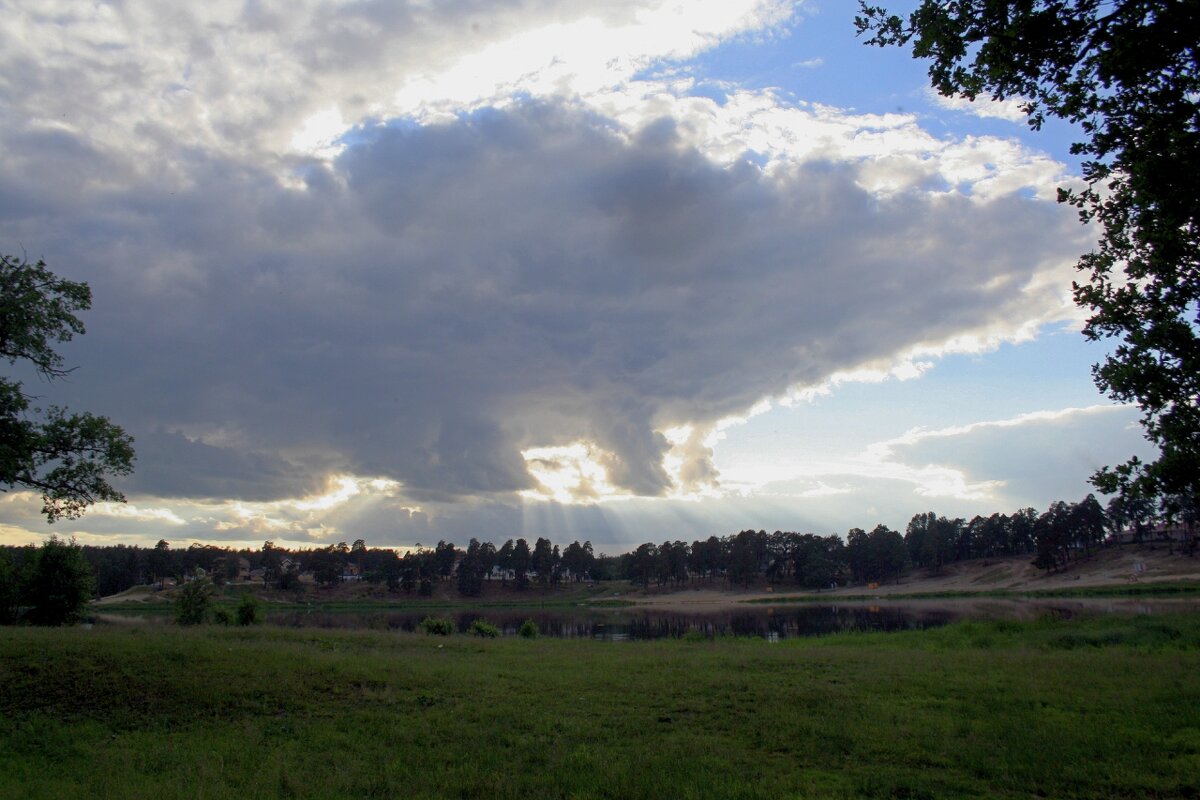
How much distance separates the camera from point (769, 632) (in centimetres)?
6047

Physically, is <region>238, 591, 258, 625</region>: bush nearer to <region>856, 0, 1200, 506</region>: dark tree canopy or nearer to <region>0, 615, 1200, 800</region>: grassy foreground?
<region>0, 615, 1200, 800</region>: grassy foreground

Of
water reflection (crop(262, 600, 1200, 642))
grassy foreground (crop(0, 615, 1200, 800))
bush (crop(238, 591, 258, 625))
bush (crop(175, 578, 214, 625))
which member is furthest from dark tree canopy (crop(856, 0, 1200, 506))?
bush (crop(175, 578, 214, 625))

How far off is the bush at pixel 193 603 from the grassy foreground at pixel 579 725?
83.4 feet

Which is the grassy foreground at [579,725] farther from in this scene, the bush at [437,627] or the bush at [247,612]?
the bush at [247,612]

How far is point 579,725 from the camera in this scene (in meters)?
13.9

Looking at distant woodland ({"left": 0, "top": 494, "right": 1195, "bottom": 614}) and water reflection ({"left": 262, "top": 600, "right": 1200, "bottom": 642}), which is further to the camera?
distant woodland ({"left": 0, "top": 494, "right": 1195, "bottom": 614})

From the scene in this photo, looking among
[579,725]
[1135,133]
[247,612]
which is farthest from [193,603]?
[1135,133]

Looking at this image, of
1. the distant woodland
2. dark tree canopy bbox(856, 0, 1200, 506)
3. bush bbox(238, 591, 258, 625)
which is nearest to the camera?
dark tree canopy bbox(856, 0, 1200, 506)

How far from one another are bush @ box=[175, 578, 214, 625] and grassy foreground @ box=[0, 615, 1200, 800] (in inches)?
1001

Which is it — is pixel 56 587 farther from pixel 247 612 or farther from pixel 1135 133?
pixel 1135 133

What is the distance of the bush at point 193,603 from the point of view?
4703cm

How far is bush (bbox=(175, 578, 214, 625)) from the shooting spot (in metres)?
47.0

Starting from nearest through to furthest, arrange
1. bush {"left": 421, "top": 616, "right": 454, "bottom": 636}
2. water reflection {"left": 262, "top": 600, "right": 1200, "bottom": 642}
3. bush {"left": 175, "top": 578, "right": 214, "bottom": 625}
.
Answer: bush {"left": 421, "top": 616, "right": 454, "bottom": 636} → bush {"left": 175, "top": 578, "right": 214, "bottom": 625} → water reflection {"left": 262, "top": 600, "right": 1200, "bottom": 642}

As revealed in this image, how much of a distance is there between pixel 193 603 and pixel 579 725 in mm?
43635
